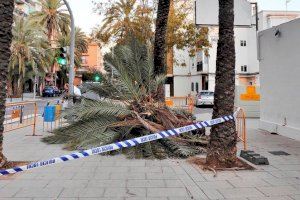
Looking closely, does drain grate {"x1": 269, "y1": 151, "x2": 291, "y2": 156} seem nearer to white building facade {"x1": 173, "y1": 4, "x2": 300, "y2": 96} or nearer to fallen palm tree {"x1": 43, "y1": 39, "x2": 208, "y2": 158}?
fallen palm tree {"x1": 43, "y1": 39, "x2": 208, "y2": 158}

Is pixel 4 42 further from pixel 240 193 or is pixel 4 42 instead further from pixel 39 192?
pixel 240 193

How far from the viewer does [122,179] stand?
7.11 m

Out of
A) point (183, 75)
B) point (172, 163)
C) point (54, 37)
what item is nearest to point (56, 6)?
point (54, 37)

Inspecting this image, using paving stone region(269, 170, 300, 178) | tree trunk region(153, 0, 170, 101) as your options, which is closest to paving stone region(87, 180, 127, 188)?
paving stone region(269, 170, 300, 178)

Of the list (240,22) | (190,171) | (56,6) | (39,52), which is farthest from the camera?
(56,6)

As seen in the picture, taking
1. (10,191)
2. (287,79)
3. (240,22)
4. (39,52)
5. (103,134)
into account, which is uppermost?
(39,52)

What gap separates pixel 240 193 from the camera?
6184 mm

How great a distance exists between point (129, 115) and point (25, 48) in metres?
37.0

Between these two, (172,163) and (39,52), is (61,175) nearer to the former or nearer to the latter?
(172,163)

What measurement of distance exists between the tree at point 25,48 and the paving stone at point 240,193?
132ft

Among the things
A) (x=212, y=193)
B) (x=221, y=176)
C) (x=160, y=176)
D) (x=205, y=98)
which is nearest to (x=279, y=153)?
(x=221, y=176)

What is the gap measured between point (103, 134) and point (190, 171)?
3.04 metres

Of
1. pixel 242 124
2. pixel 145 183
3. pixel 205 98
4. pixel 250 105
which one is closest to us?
pixel 145 183

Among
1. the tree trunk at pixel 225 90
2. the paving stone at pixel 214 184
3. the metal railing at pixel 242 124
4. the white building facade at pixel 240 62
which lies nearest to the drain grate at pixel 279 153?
the metal railing at pixel 242 124
